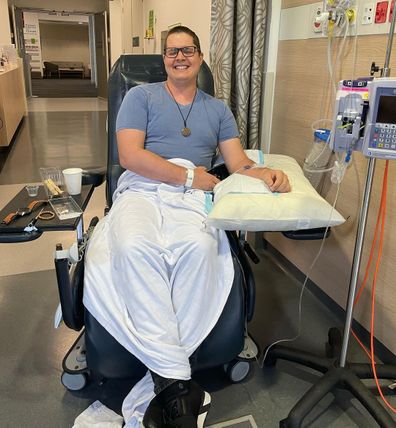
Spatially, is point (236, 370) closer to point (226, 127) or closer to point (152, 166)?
point (152, 166)

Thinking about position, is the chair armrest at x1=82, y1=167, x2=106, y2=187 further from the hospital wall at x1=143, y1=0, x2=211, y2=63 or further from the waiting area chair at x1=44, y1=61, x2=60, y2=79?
the waiting area chair at x1=44, y1=61, x2=60, y2=79

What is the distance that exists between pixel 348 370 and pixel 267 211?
2.08ft

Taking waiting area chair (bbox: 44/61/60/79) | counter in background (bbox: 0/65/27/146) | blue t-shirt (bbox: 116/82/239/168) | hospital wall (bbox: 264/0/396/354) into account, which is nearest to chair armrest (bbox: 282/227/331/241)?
hospital wall (bbox: 264/0/396/354)

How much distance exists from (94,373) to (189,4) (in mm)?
3045

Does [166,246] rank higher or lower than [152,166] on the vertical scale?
lower

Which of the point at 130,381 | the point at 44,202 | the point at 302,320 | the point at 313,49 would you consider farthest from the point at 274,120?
the point at 130,381

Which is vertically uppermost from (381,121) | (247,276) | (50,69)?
(50,69)

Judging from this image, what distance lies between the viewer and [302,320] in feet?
6.13

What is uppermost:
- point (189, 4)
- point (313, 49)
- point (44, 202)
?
point (189, 4)

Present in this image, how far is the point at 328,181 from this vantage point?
1901 mm

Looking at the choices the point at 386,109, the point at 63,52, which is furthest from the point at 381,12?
the point at 63,52

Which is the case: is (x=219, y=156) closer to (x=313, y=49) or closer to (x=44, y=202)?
(x=313, y=49)

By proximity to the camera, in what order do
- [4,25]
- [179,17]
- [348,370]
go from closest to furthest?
1. [348,370]
2. [179,17]
3. [4,25]

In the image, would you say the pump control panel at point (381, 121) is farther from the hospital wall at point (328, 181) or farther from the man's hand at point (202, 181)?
the man's hand at point (202, 181)
